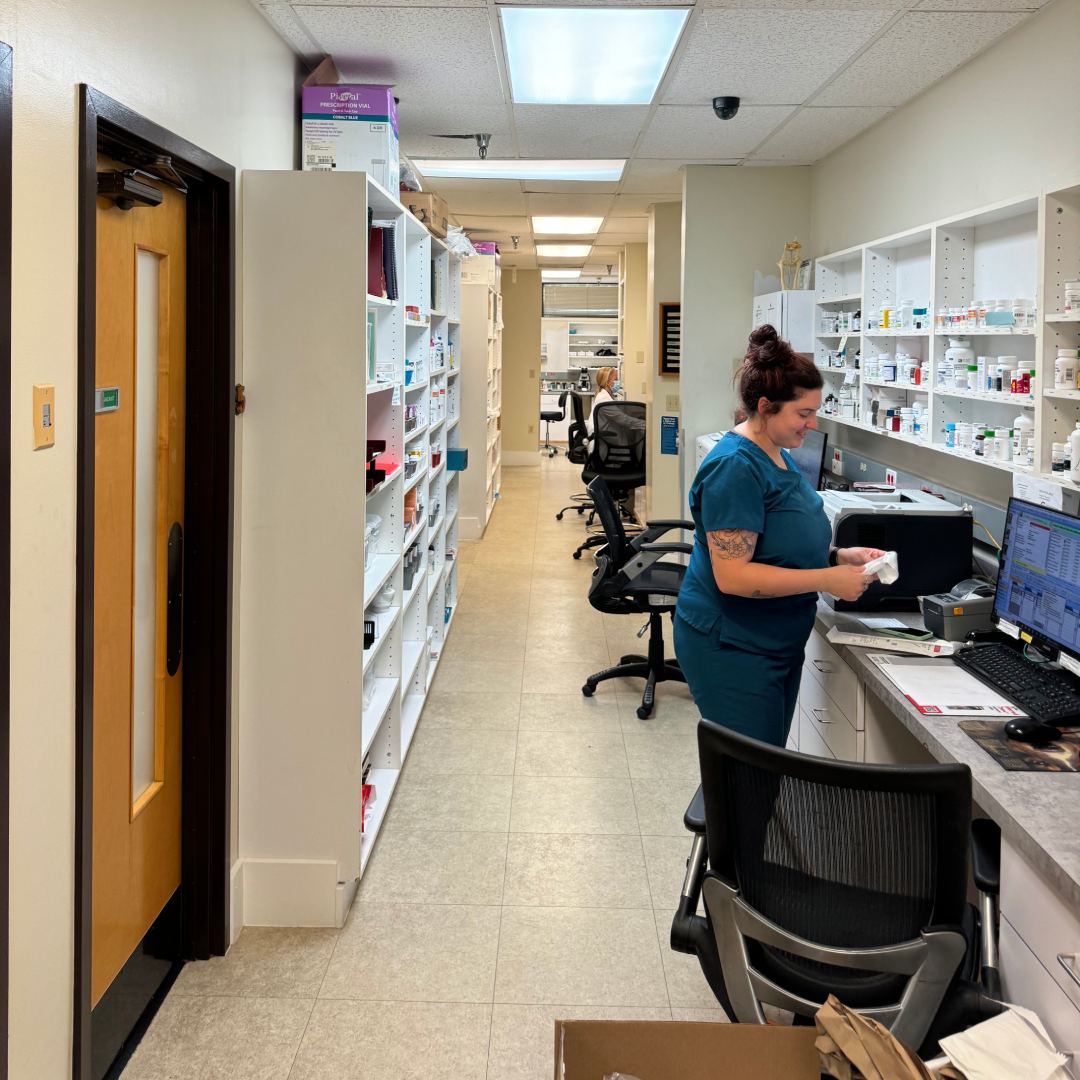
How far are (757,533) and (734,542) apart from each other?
0.06m

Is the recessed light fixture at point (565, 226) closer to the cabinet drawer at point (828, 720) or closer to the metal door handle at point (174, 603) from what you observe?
the cabinet drawer at point (828, 720)

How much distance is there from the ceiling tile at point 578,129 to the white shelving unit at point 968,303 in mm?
1177

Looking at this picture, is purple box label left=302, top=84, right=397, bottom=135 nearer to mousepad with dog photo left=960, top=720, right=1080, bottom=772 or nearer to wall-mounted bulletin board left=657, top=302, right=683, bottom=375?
mousepad with dog photo left=960, top=720, right=1080, bottom=772

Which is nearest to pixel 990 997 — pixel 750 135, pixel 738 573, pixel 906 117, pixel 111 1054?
pixel 738 573

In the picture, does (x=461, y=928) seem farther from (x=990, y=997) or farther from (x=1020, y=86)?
(x=1020, y=86)

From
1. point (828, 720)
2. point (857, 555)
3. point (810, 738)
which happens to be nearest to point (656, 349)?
point (810, 738)

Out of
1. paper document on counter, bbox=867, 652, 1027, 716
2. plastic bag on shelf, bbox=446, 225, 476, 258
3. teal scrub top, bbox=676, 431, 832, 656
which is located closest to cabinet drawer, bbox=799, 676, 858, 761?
paper document on counter, bbox=867, 652, 1027, 716

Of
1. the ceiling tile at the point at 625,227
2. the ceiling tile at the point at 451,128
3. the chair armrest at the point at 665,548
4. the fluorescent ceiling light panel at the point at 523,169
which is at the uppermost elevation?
the ceiling tile at the point at 625,227

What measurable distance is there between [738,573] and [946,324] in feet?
5.36

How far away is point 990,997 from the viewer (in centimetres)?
169

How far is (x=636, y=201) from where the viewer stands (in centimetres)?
737

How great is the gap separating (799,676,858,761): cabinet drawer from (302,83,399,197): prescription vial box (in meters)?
2.16

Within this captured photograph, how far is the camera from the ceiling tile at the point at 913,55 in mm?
3193

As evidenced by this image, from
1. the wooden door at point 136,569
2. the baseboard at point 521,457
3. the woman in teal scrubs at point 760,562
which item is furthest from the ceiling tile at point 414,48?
the baseboard at point 521,457
